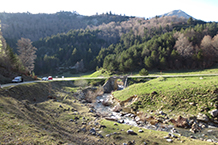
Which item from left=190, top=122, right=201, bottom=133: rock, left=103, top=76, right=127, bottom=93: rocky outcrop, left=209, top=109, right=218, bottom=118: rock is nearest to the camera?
left=190, top=122, right=201, bottom=133: rock

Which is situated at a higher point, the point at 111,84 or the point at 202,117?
A: the point at 202,117

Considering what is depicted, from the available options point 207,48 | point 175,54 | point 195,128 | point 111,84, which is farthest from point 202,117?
point 207,48

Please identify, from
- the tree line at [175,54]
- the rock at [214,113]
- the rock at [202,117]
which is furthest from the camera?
the tree line at [175,54]

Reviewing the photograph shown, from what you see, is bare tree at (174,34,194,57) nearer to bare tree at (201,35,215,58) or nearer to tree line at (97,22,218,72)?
tree line at (97,22,218,72)

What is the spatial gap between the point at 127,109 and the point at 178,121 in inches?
427

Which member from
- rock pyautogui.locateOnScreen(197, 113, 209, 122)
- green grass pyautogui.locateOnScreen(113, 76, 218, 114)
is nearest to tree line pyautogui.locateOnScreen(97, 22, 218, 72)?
green grass pyautogui.locateOnScreen(113, 76, 218, 114)

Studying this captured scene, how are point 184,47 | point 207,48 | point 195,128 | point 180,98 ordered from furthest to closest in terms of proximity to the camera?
point 184,47, point 207,48, point 180,98, point 195,128

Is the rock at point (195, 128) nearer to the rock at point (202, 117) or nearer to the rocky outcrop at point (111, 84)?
the rock at point (202, 117)

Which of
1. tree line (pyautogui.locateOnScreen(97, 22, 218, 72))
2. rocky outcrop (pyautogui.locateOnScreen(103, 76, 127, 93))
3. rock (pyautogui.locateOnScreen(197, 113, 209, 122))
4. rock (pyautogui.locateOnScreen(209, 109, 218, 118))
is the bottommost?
rocky outcrop (pyautogui.locateOnScreen(103, 76, 127, 93))

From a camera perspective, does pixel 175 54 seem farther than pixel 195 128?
Yes

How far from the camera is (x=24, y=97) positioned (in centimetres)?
2745

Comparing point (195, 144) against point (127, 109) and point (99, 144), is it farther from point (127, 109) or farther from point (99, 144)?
point (127, 109)

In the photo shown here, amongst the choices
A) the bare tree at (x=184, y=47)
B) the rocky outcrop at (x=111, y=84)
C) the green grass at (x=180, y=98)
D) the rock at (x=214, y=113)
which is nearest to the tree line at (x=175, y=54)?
the bare tree at (x=184, y=47)

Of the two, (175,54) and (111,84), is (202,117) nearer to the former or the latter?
(111,84)
